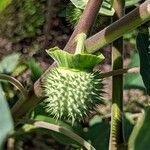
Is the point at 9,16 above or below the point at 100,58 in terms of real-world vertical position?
above

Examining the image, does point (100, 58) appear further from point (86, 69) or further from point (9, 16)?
point (9, 16)

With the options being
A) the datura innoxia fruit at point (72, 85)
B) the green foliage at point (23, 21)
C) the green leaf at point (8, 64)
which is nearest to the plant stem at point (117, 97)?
the datura innoxia fruit at point (72, 85)

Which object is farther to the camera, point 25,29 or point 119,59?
point 25,29

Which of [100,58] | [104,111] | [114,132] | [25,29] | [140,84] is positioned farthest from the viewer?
[25,29]

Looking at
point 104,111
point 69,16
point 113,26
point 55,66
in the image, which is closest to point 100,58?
point 113,26

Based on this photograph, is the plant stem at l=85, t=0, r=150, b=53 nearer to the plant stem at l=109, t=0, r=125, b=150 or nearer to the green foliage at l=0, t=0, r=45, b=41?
the plant stem at l=109, t=0, r=125, b=150

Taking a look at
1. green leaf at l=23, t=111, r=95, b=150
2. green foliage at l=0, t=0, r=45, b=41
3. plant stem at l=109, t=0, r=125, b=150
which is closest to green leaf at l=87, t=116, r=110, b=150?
green leaf at l=23, t=111, r=95, b=150
